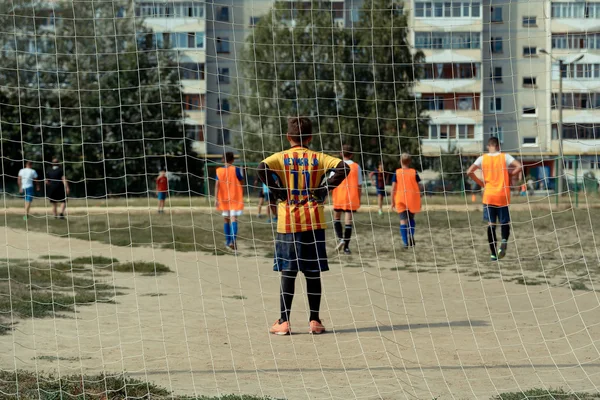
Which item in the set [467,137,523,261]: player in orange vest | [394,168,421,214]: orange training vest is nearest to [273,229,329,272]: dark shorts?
[467,137,523,261]: player in orange vest

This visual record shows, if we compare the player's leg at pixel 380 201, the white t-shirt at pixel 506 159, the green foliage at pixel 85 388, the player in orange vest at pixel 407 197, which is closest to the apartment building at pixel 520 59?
the white t-shirt at pixel 506 159

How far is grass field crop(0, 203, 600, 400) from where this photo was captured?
5.37 metres

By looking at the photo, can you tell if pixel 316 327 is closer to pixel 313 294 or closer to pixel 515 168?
pixel 313 294

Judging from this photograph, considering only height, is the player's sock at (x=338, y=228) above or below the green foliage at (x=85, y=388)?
below

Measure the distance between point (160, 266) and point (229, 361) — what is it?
5.63 m

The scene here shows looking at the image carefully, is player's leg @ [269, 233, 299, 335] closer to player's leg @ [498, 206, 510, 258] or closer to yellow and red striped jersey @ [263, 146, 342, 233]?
yellow and red striped jersey @ [263, 146, 342, 233]

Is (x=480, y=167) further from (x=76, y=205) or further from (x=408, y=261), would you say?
(x=76, y=205)

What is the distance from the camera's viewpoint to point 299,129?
6953mm

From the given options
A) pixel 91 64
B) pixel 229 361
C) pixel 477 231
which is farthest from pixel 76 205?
pixel 229 361

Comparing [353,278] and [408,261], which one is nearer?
[353,278]

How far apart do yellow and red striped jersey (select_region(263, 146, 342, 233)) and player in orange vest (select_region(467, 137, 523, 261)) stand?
183 inches

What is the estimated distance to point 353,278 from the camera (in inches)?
419

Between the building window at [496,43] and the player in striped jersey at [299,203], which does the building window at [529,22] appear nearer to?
the building window at [496,43]

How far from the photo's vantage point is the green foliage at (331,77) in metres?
11.9
